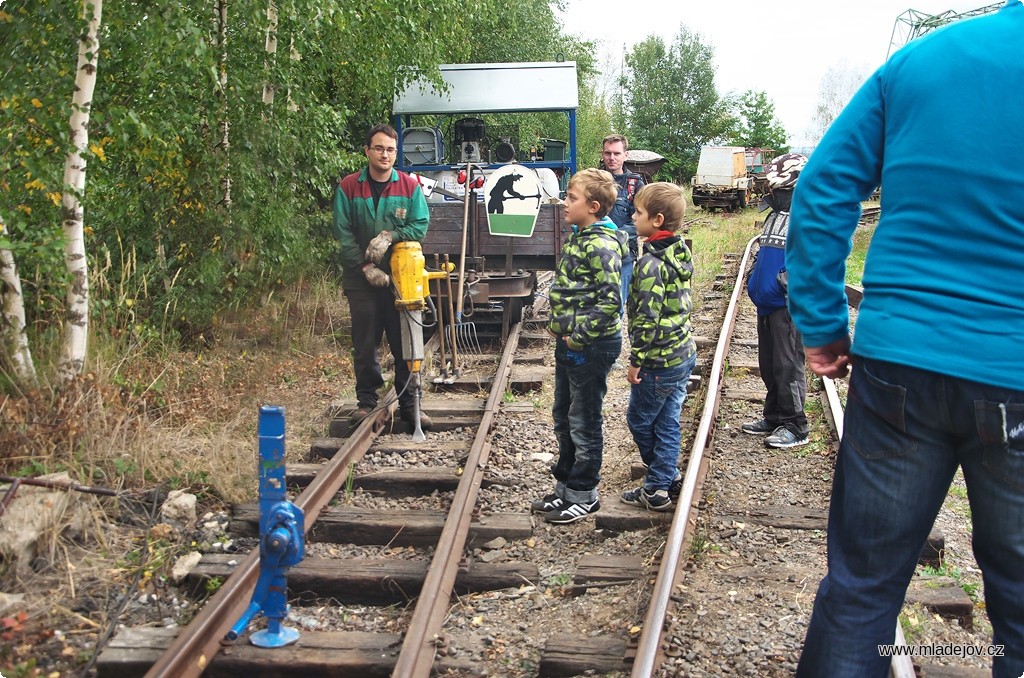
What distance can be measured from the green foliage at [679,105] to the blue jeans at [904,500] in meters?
53.7

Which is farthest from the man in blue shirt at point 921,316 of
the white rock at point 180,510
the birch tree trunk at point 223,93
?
the birch tree trunk at point 223,93

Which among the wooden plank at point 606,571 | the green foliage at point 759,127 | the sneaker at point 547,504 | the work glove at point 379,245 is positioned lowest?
the wooden plank at point 606,571

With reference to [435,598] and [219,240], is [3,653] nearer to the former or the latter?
[435,598]

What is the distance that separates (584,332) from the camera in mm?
4734

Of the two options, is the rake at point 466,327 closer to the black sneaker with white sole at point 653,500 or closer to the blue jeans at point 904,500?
the black sneaker with white sole at point 653,500

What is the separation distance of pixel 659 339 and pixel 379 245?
2.17 meters

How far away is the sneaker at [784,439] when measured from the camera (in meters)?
6.00

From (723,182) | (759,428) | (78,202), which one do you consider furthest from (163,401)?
(723,182)

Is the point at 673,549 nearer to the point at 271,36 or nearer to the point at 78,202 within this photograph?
the point at 78,202

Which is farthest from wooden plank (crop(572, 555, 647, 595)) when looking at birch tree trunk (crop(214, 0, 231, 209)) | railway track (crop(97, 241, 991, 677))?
birch tree trunk (crop(214, 0, 231, 209))

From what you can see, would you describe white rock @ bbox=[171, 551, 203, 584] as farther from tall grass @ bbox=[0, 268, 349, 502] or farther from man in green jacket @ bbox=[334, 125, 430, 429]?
man in green jacket @ bbox=[334, 125, 430, 429]

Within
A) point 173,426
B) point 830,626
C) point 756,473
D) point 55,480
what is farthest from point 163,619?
point 756,473

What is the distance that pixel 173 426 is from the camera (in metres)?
6.04

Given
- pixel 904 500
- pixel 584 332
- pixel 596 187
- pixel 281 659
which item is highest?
pixel 596 187
